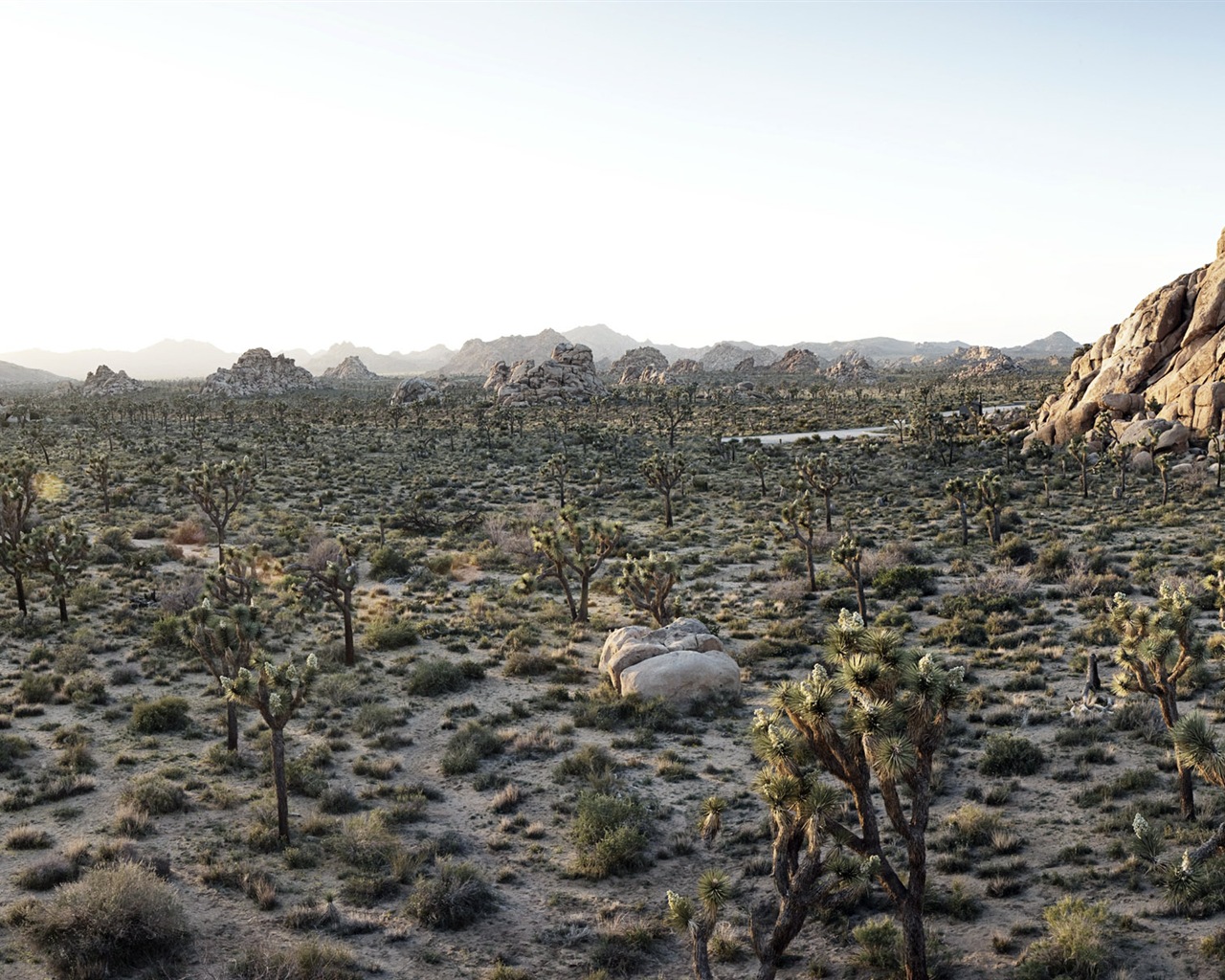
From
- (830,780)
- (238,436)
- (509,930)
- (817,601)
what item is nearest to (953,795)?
(830,780)

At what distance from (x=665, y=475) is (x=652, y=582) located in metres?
17.8

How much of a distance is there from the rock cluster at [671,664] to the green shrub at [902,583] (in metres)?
8.81

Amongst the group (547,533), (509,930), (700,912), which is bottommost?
(509,930)

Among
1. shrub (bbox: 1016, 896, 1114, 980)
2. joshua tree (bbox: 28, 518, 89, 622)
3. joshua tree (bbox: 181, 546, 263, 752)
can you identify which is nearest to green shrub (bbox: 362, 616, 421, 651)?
joshua tree (bbox: 181, 546, 263, 752)

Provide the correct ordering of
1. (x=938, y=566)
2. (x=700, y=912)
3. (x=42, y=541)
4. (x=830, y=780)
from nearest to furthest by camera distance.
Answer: (x=700, y=912)
(x=830, y=780)
(x=42, y=541)
(x=938, y=566)

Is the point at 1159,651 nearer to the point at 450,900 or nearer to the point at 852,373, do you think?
the point at 450,900

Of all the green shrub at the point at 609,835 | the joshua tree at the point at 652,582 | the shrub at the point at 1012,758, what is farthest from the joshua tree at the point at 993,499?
the green shrub at the point at 609,835

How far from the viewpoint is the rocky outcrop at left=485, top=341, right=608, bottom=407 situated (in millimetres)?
108875

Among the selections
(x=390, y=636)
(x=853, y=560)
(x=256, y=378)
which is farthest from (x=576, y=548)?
(x=256, y=378)

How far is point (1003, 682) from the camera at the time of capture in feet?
64.9

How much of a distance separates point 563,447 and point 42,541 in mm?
41733

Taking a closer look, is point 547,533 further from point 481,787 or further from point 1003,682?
point 1003,682

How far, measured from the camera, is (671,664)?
2023cm

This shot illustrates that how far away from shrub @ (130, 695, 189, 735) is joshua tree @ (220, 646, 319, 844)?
4.83 meters
